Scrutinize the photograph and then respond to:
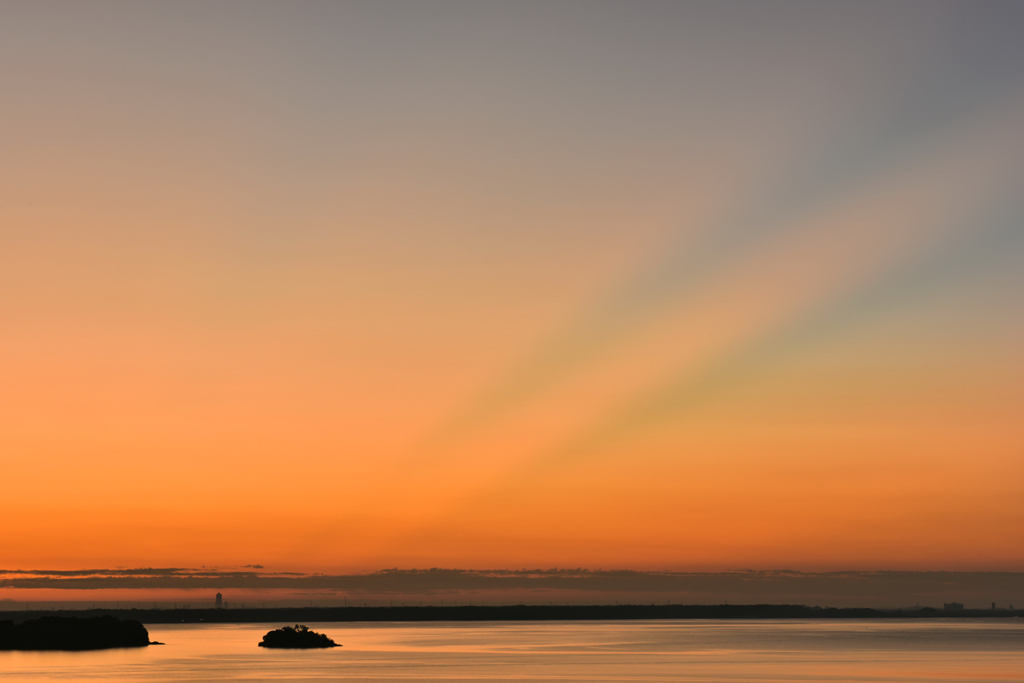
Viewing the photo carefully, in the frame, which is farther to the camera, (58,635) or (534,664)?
(58,635)

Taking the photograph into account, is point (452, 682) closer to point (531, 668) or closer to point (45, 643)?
point (531, 668)

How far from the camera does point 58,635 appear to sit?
177250 millimetres

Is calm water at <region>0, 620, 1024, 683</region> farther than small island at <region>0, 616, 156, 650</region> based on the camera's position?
No

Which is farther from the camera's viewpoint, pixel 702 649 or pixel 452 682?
pixel 702 649

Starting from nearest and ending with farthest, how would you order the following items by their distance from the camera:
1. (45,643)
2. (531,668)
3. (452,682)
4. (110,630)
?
(452,682) < (531,668) < (45,643) < (110,630)

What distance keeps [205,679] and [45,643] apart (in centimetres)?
7713

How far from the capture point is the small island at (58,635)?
175750mm

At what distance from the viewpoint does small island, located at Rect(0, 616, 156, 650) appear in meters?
176

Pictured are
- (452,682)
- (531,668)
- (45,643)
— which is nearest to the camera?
(452,682)

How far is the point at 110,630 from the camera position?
191m

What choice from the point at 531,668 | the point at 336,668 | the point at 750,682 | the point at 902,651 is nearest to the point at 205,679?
the point at 336,668

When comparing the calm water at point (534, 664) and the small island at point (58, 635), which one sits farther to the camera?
the small island at point (58, 635)

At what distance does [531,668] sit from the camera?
5182 inches

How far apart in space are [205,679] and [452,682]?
1036 inches
